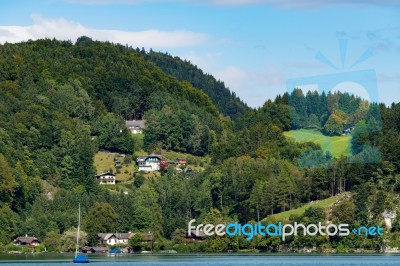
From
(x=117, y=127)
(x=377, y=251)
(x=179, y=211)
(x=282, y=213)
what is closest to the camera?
(x=377, y=251)

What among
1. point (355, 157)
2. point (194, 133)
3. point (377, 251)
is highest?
point (194, 133)

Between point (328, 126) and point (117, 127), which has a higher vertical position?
point (117, 127)

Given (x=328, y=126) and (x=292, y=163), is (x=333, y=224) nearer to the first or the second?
(x=328, y=126)

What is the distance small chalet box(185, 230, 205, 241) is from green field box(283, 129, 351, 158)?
51.5 feet

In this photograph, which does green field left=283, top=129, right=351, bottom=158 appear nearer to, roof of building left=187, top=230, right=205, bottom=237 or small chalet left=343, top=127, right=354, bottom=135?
small chalet left=343, top=127, right=354, bottom=135

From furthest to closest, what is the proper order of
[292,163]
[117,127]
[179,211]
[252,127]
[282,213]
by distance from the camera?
[117,127], [252,127], [292,163], [179,211], [282,213]

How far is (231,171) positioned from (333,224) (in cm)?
2799

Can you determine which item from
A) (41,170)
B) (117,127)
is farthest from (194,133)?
(41,170)

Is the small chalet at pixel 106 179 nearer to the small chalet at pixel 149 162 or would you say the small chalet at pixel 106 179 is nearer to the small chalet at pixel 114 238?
the small chalet at pixel 149 162

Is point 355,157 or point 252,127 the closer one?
point 355,157

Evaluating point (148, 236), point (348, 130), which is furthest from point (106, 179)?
point (348, 130)

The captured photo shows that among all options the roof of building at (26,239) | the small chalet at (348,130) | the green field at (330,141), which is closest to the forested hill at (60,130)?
the roof of building at (26,239)

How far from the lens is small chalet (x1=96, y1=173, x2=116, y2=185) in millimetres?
169125

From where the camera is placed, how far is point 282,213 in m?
134
